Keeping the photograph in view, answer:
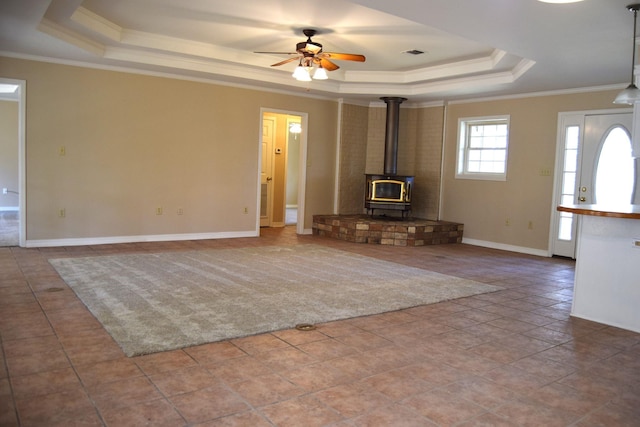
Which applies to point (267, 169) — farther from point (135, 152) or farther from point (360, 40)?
point (360, 40)

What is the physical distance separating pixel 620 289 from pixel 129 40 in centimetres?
579

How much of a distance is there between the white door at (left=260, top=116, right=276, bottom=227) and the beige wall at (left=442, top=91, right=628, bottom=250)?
10.8ft

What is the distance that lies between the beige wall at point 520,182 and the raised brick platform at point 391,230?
461mm

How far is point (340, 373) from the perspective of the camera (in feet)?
8.98

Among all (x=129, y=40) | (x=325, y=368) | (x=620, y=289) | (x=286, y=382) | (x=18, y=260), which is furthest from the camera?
(x=129, y=40)

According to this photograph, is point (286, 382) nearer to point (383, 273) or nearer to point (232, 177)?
point (383, 273)

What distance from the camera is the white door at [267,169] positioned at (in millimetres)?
9125

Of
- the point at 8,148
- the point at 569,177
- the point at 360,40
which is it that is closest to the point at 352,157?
the point at 360,40

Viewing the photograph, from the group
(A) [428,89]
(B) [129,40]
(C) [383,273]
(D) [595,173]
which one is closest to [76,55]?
(B) [129,40]

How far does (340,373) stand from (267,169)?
268 inches

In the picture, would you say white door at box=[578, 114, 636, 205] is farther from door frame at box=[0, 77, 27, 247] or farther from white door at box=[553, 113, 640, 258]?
door frame at box=[0, 77, 27, 247]

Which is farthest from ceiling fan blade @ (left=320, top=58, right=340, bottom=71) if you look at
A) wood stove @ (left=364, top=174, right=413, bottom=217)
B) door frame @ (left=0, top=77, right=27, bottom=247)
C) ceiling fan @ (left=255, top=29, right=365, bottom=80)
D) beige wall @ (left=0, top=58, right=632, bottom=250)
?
door frame @ (left=0, top=77, right=27, bottom=247)

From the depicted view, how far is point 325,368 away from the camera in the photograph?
280cm

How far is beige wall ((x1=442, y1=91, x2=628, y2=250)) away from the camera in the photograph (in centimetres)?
716
